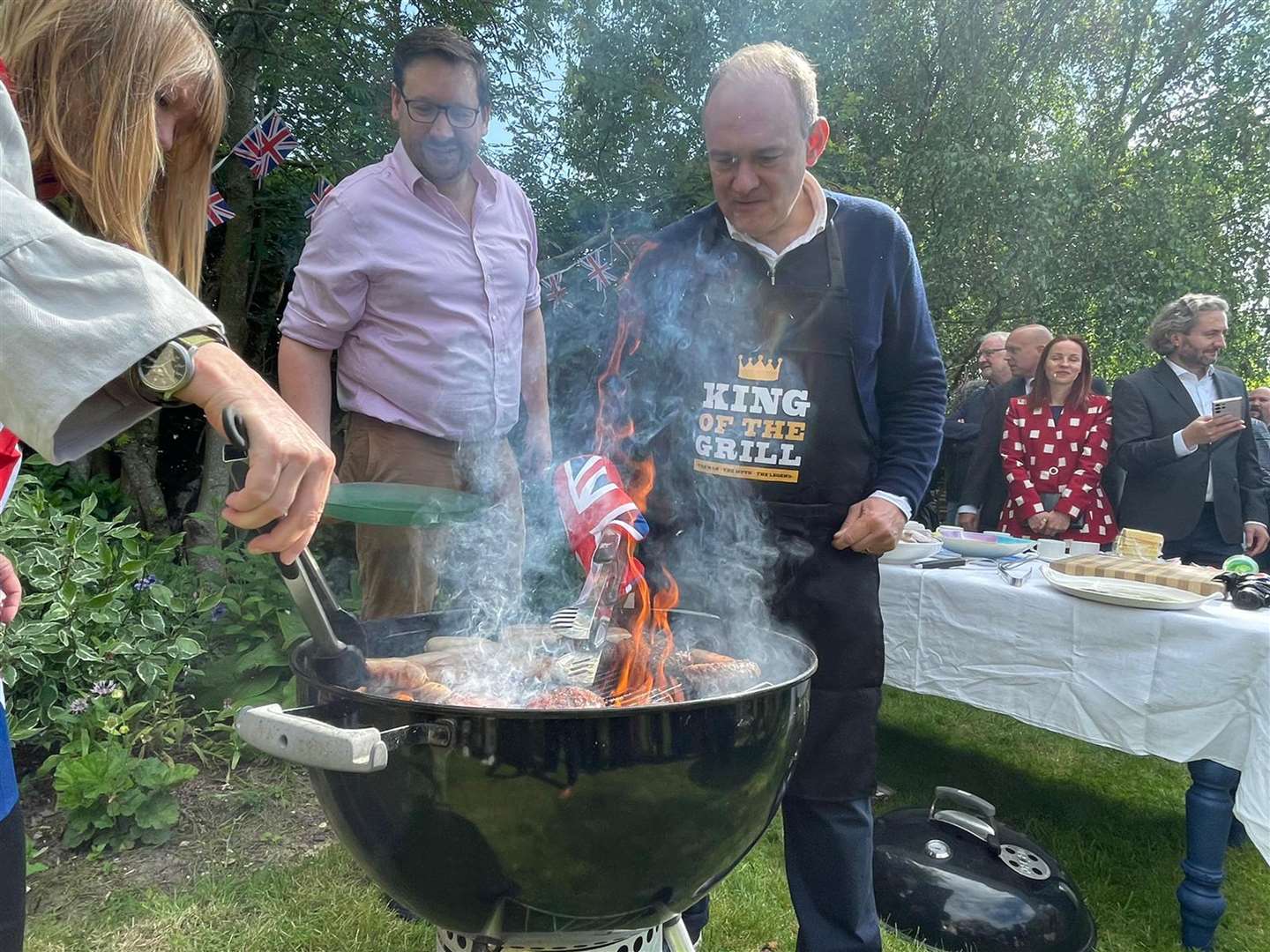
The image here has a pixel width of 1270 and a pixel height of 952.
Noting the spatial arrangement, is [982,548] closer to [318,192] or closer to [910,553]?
[910,553]

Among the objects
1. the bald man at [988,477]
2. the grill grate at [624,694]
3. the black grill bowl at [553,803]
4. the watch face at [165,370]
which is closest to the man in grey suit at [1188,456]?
the bald man at [988,477]

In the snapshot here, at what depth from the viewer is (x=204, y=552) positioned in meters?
3.36

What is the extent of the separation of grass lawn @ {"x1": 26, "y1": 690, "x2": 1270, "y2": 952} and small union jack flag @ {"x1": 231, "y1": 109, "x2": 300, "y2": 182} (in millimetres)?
2971

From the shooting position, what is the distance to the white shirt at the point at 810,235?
6.37ft

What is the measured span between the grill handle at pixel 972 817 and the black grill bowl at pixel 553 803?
5.32 feet

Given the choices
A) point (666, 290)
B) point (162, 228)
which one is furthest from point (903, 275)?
point (162, 228)

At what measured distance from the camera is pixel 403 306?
2.31 metres

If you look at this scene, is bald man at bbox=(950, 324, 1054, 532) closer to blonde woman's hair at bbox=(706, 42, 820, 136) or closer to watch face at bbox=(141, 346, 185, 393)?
blonde woman's hair at bbox=(706, 42, 820, 136)

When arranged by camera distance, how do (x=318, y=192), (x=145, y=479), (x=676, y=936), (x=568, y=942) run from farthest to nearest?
(x=145, y=479) < (x=318, y=192) < (x=676, y=936) < (x=568, y=942)

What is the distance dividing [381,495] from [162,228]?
A: 584 millimetres

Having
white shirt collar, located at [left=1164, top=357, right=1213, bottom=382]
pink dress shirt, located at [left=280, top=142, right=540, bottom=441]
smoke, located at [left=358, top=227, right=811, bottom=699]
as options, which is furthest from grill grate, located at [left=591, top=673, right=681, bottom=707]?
white shirt collar, located at [left=1164, top=357, right=1213, bottom=382]

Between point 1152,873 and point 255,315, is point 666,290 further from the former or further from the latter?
point 255,315

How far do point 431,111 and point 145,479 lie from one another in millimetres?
3479

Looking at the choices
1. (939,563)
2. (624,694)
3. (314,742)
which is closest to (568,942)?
(624,694)
